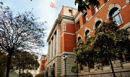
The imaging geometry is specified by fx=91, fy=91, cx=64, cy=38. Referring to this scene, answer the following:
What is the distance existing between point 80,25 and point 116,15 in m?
8.57

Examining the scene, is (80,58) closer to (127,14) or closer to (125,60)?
(125,60)

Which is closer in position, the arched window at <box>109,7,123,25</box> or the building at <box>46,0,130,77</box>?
the building at <box>46,0,130,77</box>

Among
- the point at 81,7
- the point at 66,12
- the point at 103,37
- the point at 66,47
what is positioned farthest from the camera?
the point at 66,12

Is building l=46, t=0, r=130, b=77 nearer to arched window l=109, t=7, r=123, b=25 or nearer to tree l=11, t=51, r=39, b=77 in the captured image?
arched window l=109, t=7, r=123, b=25

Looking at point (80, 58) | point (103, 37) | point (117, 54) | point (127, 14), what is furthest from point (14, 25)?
point (127, 14)

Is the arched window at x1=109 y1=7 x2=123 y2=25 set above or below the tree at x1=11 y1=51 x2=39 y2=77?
above

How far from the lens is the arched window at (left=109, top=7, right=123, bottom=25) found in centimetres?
1027

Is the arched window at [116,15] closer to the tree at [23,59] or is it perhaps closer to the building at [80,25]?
the building at [80,25]

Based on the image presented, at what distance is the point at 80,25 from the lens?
1878cm

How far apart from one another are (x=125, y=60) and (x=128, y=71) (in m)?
1.11

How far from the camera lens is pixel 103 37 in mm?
6027

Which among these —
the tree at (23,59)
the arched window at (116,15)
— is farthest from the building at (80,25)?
the tree at (23,59)

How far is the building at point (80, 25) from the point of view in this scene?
9883 millimetres

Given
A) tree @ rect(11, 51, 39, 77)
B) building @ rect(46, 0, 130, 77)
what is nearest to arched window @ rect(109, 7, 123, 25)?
building @ rect(46, 0, 130, 77)
